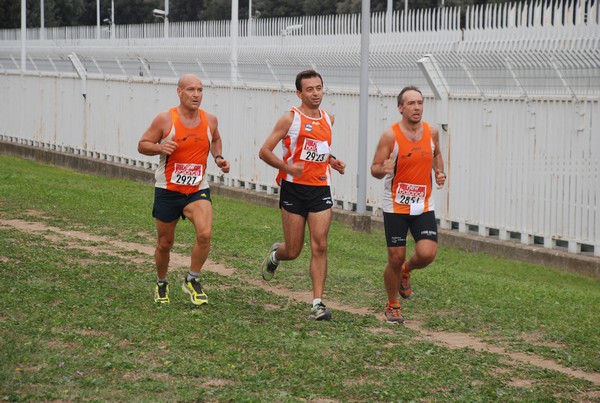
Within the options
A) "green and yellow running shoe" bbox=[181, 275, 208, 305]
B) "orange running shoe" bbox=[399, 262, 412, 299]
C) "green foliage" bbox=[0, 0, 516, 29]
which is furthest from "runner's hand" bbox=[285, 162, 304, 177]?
"green foliage" bbox=[0, 0, 516, 29]

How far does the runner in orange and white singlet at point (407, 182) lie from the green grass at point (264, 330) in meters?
0.61

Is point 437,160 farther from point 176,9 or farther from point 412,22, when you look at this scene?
point 176,9

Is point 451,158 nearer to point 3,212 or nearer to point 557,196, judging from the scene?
point 557,196

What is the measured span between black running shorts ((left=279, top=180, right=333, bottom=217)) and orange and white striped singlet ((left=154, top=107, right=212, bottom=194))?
0.73 m

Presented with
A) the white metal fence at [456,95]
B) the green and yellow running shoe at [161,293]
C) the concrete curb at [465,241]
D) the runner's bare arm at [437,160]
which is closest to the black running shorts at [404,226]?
the runner's bare arm at [437,160]

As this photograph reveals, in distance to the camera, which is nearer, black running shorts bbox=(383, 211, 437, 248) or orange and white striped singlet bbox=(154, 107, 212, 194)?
black running shorts bbox=(383, 211, 437, 248)

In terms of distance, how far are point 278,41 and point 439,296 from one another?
11.3 m

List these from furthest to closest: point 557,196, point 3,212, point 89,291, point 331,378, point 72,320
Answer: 1. point 3,212
2. point 557,196
3. point 89,291
4. point 72,320
5. point 331,378

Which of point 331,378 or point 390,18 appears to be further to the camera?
point 390,18

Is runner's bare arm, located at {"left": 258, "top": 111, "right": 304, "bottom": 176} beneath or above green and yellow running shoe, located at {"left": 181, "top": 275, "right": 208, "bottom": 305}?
above

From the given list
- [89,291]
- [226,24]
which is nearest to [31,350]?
[89,291]

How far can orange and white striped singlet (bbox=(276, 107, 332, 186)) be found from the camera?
10266mm

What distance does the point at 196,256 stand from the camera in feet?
34.3

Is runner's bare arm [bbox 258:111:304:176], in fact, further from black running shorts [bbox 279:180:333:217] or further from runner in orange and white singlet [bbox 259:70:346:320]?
black running shorts [bbox 279:180:333:217]
